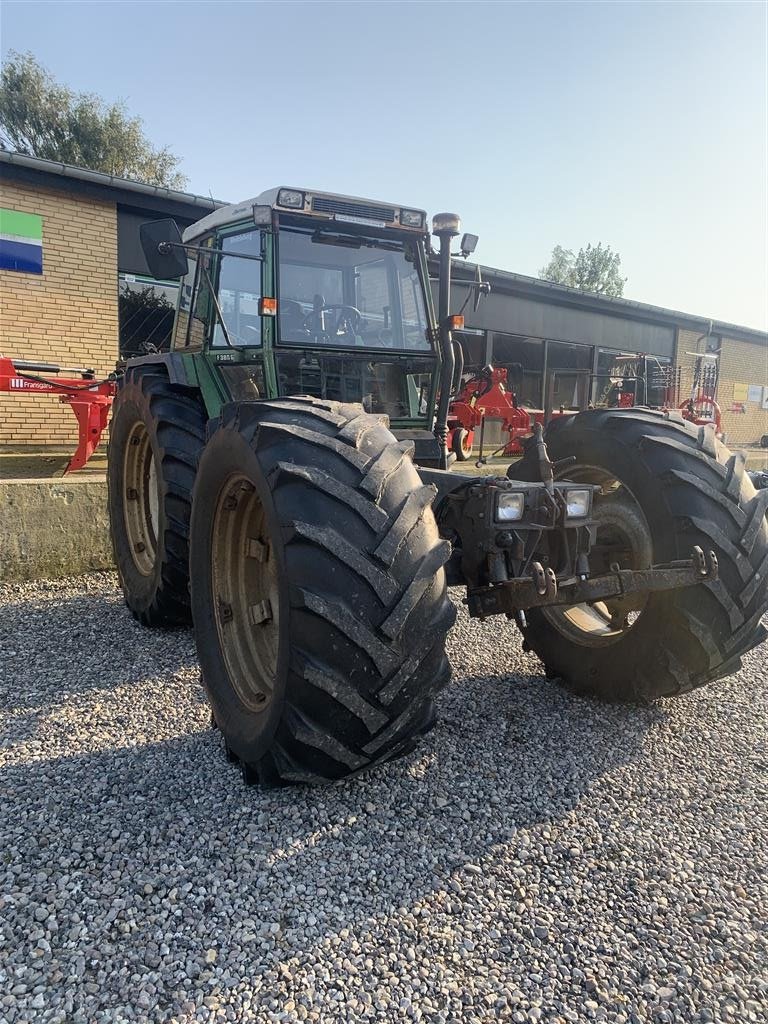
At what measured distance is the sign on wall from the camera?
10.1m

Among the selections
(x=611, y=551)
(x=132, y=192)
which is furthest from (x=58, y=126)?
(x=611, y=551)

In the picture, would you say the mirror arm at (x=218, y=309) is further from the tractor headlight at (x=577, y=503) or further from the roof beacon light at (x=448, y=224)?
the tractor headlight at (x=577, y=503)

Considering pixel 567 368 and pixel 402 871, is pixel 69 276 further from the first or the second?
pixel 567 368

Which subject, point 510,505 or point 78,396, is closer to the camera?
point 510,505

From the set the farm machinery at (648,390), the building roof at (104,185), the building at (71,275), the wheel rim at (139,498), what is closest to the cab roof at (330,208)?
the wheel rim at (139,498)

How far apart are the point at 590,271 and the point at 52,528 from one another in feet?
167

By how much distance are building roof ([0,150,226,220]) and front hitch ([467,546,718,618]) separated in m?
9.94

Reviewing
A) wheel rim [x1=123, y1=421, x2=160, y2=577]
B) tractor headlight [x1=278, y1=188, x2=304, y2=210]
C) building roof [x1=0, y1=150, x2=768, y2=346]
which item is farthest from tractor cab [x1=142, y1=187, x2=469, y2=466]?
building roof [x1=0, y1=150, x2=768, y2=346]

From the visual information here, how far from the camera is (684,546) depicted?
2.95 m

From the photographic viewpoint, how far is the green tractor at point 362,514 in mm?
2215

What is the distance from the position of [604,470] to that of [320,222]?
2.09 meters

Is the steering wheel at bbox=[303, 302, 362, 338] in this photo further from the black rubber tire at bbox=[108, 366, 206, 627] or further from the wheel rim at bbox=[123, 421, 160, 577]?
the wheel rim at bbox=[123, 421, 160, 577]

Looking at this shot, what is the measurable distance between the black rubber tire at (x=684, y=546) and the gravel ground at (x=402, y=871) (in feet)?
0.94

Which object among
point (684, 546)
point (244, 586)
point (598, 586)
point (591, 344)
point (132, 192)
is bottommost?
point (244, 586)
